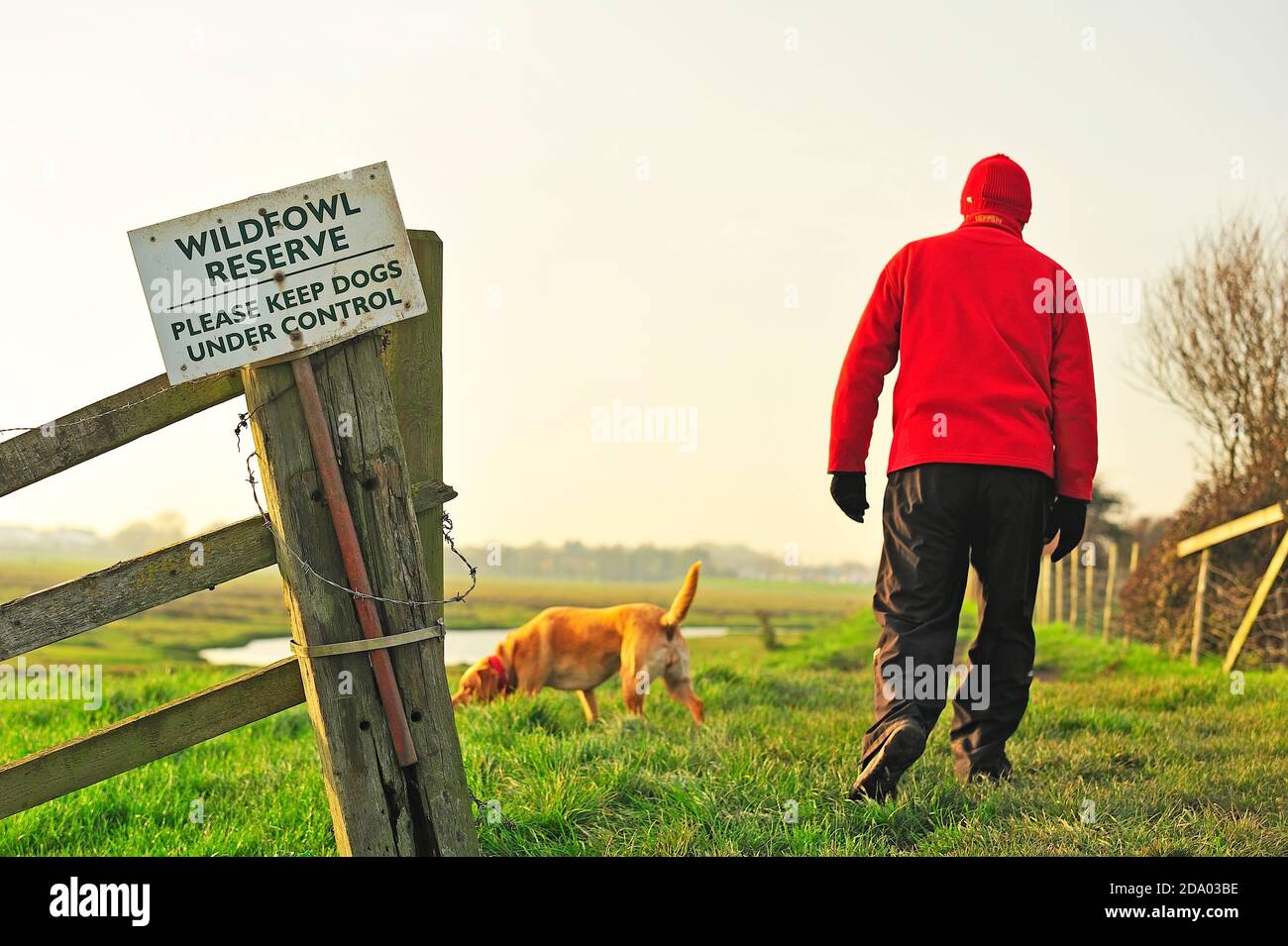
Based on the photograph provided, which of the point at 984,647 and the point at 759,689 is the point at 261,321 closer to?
the point at 984,647

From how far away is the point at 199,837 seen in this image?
13.8 ft

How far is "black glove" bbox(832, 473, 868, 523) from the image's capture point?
4.61 meters

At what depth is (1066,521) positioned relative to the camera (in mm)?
4590

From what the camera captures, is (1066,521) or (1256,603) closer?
(1066,521)

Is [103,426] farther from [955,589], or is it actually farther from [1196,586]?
[1196,586]

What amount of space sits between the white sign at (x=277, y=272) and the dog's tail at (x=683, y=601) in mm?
2640

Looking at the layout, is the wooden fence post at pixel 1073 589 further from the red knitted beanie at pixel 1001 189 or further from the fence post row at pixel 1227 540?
the red knitted beanie at pixel 1001 189

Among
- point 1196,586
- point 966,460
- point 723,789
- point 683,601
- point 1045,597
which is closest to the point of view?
point 723,789

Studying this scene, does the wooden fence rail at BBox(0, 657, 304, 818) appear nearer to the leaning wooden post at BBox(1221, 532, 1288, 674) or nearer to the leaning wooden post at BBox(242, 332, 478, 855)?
the leaning wooden post at BBox(242, 332, 478, 855)

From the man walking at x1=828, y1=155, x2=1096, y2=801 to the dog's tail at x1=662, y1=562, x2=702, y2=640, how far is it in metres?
1.09

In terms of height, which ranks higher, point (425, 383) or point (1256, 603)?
point (425, 383)

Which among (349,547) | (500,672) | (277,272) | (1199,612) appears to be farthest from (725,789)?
(1199,612)

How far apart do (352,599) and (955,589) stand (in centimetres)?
245

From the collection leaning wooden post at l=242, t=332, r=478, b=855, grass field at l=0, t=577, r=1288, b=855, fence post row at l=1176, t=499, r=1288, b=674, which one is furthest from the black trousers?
fence post row at l=1176, t=499, r=1288, b=674
